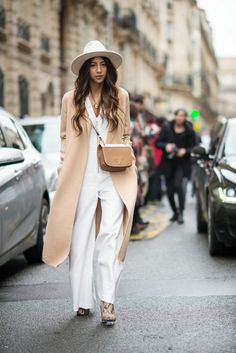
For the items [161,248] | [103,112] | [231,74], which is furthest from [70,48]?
[231,74]

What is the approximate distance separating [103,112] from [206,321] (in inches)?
62.1

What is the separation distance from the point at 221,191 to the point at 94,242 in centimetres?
272

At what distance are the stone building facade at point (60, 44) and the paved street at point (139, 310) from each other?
50.3 ft

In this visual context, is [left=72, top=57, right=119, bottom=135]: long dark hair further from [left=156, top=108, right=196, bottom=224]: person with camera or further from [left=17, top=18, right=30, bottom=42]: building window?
[left=17, top=18, right=30, bottom=42]: building window

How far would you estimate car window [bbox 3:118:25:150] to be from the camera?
772cm

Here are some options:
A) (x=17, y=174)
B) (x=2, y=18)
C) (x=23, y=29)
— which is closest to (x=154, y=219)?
(x=17, y=174)

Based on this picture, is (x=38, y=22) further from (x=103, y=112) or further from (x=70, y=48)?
(x=103, y=112)

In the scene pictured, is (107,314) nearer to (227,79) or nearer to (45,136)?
(45,136)

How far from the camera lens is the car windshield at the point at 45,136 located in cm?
1122

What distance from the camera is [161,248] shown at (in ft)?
31.0

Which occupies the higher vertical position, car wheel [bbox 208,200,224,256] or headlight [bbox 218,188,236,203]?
headlight [bbox 218,188,236,203]

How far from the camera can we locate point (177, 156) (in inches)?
485

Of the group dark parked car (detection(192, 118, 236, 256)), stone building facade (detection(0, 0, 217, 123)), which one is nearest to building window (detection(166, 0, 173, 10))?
stone building facade (detection(0, 0, 217, 123))

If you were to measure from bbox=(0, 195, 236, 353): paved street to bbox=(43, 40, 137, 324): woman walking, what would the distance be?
34 centimetres
